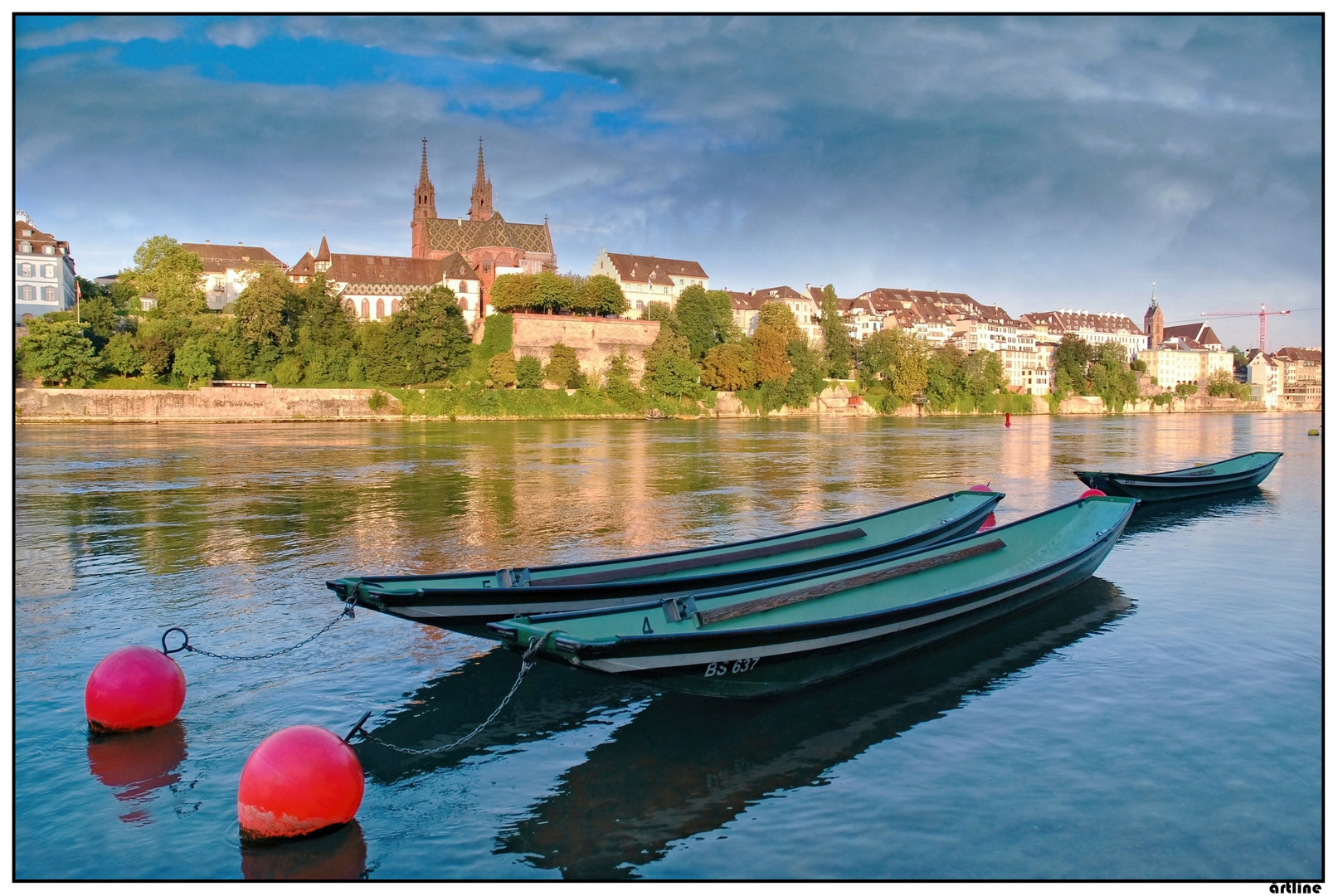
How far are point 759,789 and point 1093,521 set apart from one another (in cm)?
927

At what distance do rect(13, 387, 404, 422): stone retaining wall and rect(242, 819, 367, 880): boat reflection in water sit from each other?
6675cm

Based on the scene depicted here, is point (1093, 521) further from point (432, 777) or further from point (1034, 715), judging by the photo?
point (432, 777)

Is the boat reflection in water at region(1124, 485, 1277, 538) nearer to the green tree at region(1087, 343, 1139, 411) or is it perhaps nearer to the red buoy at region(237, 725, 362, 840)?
the red buoy at region(237, 725, 362, 840)

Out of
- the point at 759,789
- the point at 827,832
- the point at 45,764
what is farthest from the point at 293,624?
the point at 827,832

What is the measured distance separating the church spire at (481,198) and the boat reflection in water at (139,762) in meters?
108

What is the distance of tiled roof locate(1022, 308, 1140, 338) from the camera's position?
15675cm

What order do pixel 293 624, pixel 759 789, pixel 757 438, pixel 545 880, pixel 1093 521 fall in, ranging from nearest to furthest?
pixel 545 880
pixel 759 789
pixel 293 624
pixel 1093 521
pixel 757 438

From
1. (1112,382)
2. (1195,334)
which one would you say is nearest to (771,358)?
(1112,382)

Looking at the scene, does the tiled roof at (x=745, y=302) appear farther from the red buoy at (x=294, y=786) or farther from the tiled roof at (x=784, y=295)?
the red buoy at (x=294, y=786)

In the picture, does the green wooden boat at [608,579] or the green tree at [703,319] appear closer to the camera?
the green wooden boat at [608,579]

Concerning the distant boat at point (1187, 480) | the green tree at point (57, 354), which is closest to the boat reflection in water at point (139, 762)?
the distant boat at point (1187, 480)

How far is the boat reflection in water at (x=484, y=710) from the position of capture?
23.9 feet

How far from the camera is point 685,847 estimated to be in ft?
19.6

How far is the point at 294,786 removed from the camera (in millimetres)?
5719
